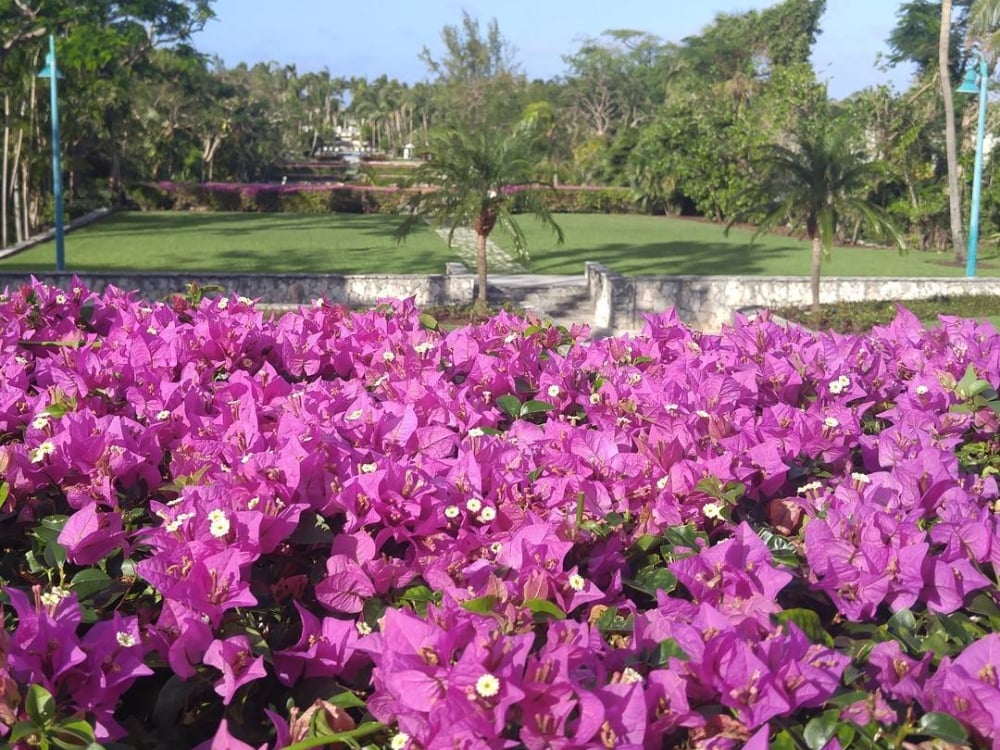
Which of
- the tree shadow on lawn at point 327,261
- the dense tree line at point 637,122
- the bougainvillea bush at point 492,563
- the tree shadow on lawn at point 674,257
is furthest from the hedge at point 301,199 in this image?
the bougainvillea bush at point 492,563

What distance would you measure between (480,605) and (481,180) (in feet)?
37.6

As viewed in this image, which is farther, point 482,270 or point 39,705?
point 482,270

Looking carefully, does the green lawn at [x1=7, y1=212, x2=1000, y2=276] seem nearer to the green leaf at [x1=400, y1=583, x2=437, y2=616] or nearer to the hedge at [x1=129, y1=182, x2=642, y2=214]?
the hedge at [x1=129, y1=182, x2=642, y2=214]

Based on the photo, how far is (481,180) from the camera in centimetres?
1238

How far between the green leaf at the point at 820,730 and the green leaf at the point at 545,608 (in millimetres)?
301

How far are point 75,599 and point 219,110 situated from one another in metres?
38.3

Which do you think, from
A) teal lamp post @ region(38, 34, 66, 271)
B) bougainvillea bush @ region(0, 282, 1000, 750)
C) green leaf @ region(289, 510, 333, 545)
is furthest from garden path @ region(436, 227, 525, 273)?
green leaf @ region(289, 510, 333, 545)

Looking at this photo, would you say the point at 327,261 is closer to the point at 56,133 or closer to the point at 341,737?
the point at 56,133

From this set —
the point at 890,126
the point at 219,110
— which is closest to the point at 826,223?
the point at 890,126

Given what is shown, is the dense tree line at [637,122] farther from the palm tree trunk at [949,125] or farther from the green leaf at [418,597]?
the green leaf at [418,597]

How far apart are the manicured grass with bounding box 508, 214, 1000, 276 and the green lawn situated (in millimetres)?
19

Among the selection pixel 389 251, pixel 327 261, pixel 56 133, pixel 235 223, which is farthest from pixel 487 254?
pixel 235 223

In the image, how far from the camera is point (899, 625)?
53.4 inches

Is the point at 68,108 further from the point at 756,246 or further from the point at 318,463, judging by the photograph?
the point at 318,463
